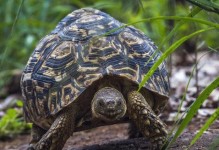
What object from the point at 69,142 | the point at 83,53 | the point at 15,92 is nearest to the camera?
the point at 83,53

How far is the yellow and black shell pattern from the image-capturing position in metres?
3.25

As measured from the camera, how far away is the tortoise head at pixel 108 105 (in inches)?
118

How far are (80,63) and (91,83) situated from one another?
6.7 inches

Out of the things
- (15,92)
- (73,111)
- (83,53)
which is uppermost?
(83,53)

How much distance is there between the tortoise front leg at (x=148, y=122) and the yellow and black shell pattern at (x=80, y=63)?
151 millimetres

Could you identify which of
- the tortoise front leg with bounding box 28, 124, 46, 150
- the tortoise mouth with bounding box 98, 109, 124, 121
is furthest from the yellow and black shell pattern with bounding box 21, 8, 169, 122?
the tortoise mouth with bounding box 98, 109, 124, 121

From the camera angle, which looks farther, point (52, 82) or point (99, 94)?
point (52, 82)

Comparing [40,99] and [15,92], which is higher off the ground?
[40,99]

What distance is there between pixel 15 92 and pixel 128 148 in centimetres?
429

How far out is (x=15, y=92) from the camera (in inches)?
293

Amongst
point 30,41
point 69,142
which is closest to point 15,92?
point 30,41

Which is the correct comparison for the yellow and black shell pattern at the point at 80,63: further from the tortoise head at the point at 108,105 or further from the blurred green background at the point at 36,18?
the blurred green background at the point at 36,18

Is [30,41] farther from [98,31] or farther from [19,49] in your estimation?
[98,31]

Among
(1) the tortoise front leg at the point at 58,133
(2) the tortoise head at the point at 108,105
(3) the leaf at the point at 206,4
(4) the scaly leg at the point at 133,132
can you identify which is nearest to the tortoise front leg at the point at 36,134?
(1) the tortoise front leg at the point at 58,133
